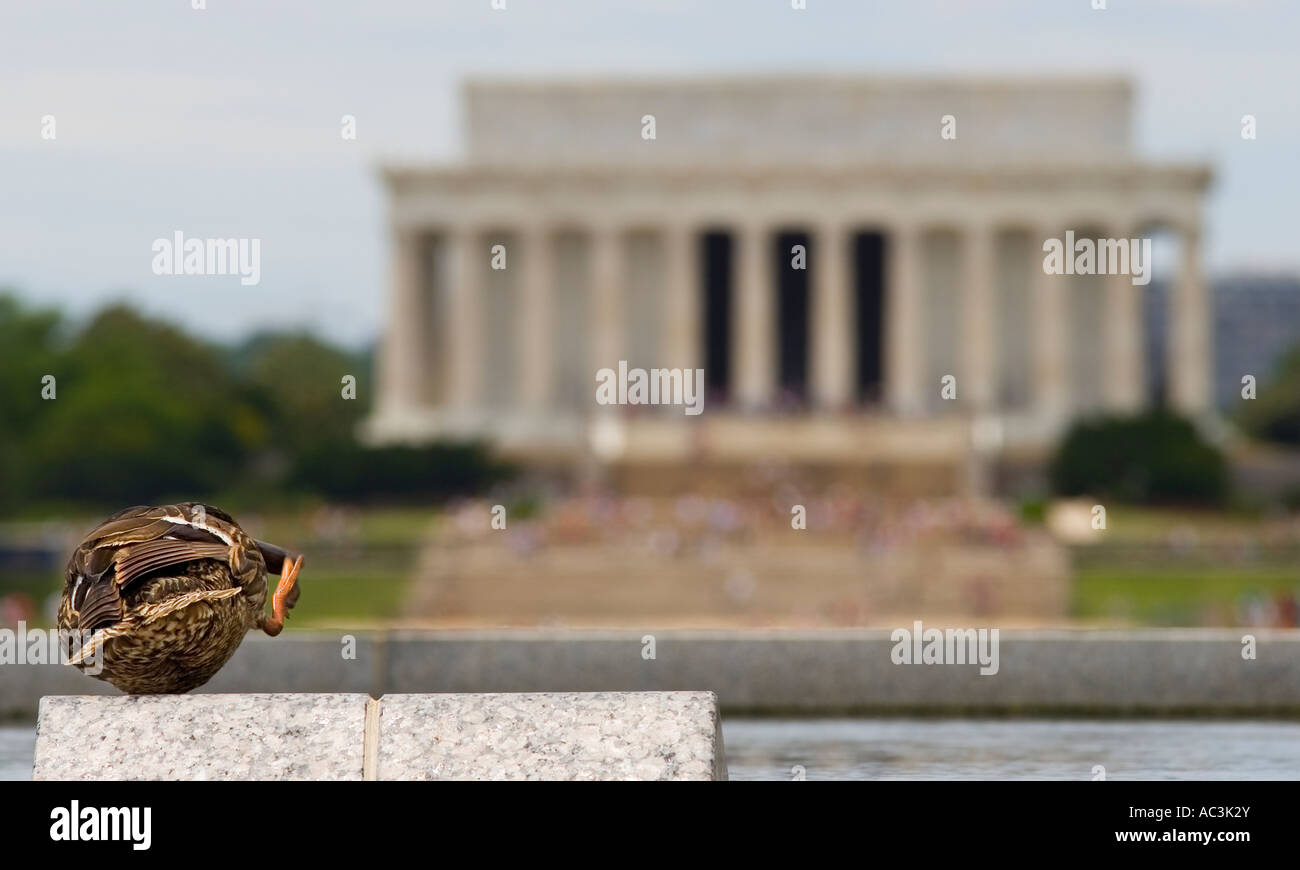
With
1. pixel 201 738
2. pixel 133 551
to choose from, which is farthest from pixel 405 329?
pixel 201 738

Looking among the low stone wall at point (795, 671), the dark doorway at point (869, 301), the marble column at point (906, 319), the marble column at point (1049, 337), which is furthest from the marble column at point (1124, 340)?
the low stone wall at point (795, 671)

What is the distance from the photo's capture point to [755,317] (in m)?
111

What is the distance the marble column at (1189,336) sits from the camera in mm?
110375

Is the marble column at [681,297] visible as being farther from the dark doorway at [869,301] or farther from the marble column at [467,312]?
the dark doorway at [869,301]

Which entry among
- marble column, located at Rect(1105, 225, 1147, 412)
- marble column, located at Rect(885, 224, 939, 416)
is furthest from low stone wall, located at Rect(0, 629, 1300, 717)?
marble column, located at Rect(1105, 225, 1147, 412)

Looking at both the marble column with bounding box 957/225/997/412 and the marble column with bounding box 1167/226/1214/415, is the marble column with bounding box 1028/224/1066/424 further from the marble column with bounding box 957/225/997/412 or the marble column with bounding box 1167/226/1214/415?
the marble column with bounding box 1167/226/1214/415

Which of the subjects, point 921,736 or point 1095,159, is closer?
point 921,736

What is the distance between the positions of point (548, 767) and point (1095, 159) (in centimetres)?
10083

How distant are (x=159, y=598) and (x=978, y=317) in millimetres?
100889

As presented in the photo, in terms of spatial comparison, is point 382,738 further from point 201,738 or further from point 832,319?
point 832,319

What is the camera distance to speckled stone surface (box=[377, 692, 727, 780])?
10789 millimetres
